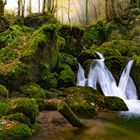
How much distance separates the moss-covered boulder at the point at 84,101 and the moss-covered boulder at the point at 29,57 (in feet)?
5.58

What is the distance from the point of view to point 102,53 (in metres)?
17.4

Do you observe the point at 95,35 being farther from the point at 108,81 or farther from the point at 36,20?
the point at 108,81

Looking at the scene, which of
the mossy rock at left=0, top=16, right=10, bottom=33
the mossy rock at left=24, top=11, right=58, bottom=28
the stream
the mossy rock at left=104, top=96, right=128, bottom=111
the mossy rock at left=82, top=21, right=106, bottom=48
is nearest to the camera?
the stream

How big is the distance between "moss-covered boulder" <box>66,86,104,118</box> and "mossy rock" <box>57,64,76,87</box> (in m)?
1.56

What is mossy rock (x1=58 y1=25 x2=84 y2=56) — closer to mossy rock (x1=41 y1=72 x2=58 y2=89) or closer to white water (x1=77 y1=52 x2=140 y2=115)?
white water (x1=77 y1=52 x2=140 y2=115)

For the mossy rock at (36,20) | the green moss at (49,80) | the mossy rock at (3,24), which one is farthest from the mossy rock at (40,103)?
the mossy rock at (36,20)

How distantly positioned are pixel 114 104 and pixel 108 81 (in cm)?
330

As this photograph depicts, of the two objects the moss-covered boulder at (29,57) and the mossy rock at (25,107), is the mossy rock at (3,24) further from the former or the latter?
the mossy rock at (25,107)

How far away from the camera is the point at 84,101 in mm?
10789

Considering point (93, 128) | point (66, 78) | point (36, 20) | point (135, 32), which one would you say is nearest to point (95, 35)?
point (135, 32)

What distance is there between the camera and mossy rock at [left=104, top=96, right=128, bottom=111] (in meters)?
11.3

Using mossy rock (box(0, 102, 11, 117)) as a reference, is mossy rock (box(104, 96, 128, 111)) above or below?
below

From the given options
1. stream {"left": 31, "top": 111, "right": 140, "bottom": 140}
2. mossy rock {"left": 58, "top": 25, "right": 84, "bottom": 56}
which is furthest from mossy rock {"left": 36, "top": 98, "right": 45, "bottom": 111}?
mossy rock {"left": 58, "top": 25, "right": 84, "bottom": 56}

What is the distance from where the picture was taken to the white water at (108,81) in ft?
46.3
